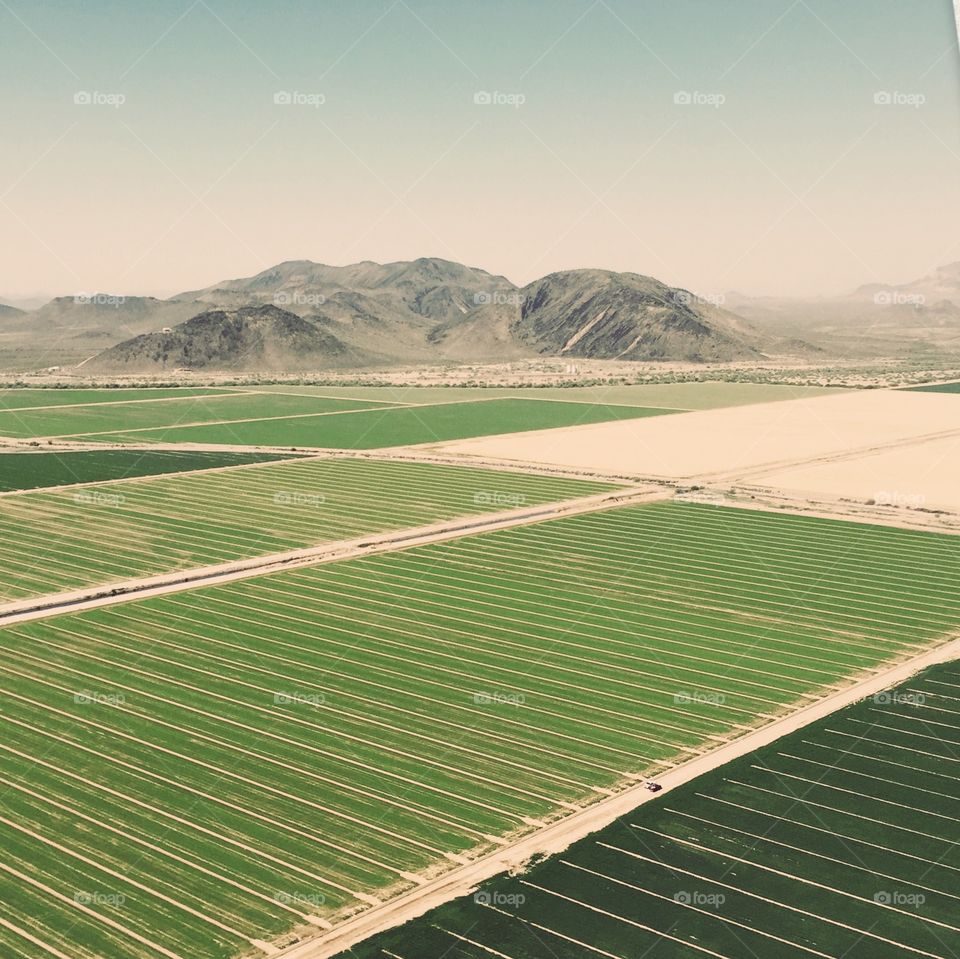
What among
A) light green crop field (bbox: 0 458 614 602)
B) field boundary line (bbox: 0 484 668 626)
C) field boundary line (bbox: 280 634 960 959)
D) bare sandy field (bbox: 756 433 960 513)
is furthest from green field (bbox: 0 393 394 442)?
field boundary line (bbox: 280 634 960 959)

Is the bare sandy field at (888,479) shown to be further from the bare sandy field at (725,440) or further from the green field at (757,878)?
the green field at (757,878)

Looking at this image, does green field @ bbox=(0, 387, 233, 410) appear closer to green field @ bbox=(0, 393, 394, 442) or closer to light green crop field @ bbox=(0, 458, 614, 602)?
green field @ bbox=(0, 393, 394, 442)

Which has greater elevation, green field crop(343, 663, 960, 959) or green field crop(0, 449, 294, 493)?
green field crop(0, 449, 294, 493)

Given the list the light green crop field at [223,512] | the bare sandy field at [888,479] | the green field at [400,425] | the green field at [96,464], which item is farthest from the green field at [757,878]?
the green field at [400,425]

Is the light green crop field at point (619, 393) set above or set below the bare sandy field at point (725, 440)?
above

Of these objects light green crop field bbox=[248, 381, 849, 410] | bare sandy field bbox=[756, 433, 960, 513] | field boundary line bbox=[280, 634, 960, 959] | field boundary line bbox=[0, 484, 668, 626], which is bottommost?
field boundary line bbox=[280, 634, 960, 959]
